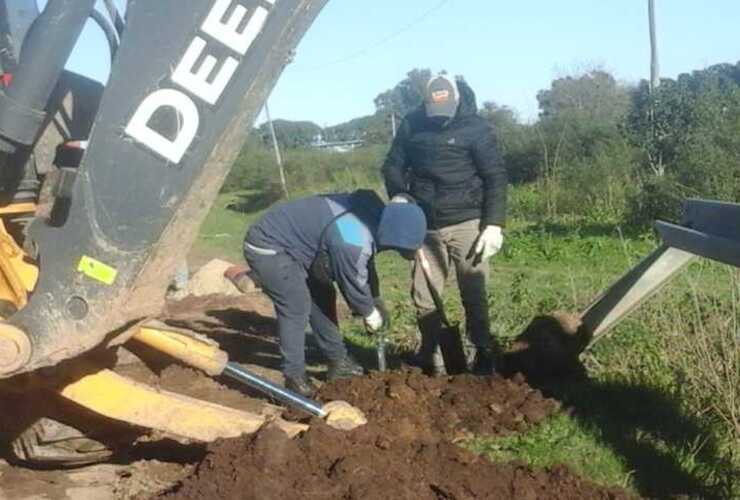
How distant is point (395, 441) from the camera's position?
18.0 feet

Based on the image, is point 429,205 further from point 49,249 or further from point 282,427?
point 49,249

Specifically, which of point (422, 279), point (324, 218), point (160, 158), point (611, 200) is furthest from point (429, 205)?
point (611, 200)

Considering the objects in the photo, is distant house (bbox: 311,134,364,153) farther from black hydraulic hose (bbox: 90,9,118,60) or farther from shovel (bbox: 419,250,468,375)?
black hydraulic hose (bbox: 90,9,118,60)

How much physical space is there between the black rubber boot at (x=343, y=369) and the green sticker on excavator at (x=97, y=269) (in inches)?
131

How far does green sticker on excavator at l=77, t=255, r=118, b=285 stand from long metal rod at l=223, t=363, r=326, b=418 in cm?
153

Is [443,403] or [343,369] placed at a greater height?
[443,403]

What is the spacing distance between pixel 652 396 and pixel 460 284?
1.79 meters

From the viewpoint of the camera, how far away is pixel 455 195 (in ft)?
25.6

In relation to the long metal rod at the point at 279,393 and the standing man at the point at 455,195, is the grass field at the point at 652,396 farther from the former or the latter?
the long metal rod at the point at 279,393

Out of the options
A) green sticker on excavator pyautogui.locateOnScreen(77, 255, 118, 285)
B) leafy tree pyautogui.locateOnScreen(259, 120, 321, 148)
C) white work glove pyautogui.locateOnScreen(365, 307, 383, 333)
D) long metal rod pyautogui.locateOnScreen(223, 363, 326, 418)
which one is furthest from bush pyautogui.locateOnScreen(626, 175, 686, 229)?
leafy tree pyautogui.locateOnScreen(259, 120, 321, 148)

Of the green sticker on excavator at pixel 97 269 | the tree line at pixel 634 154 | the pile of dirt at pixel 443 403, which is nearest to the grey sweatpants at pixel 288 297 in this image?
the pile of dirt at pixel 443 403

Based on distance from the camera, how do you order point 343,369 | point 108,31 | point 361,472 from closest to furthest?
1. point 108,31
2. point 361,472
3. point 343,369

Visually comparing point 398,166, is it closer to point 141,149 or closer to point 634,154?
point 141,149

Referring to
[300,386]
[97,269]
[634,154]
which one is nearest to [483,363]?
[300,386]
